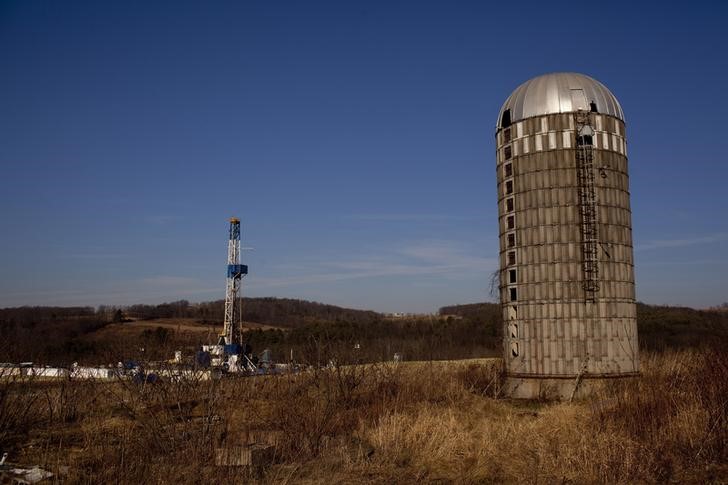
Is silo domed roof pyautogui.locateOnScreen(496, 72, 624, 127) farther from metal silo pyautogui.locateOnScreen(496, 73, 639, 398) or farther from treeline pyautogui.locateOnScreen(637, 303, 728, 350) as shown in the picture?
treeline pyautogui.locateOnScreen(637, 303, 728, 350)

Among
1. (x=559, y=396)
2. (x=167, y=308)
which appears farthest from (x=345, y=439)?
(x=167, y=308)

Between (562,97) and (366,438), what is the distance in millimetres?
A: 15071

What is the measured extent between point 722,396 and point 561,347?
944 cm

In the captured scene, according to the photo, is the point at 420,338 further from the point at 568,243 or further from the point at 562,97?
the point at 562,97

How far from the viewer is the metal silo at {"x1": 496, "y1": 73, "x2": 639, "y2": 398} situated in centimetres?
2145

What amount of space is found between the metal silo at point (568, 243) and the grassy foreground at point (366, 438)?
15.3 feet

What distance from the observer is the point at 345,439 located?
12242 mm

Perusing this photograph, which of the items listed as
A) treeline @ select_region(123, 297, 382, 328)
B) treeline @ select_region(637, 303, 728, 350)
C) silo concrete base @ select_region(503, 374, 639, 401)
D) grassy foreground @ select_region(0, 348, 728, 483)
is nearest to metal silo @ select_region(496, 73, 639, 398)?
silo concrete base @ select_region(503, 374, 639, 401)

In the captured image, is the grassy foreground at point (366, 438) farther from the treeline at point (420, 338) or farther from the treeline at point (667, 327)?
the treeline at point (667, 327)

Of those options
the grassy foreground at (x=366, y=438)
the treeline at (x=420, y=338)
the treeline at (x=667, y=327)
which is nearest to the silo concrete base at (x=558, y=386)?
the grassy foreground at (x=366, y=438)

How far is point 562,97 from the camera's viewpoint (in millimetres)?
22359

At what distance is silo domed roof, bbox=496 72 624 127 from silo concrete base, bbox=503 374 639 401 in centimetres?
949

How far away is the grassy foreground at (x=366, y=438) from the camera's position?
9844mm

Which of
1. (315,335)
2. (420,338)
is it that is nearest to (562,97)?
(315,335)
